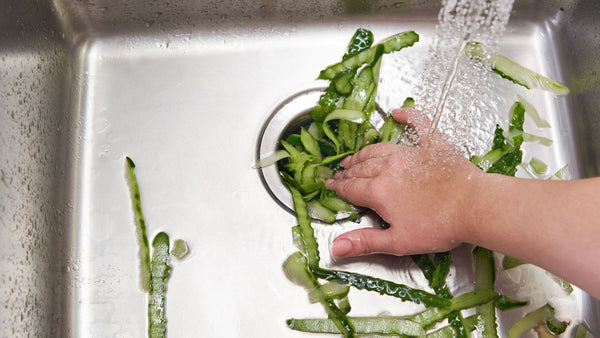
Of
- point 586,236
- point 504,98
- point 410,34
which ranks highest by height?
point 410,34

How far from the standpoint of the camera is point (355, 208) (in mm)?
990

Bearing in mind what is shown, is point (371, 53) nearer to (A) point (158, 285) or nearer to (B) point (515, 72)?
(B) point (515, 72)

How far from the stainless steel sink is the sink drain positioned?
0.01 meters

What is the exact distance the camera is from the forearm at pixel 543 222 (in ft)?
2.35

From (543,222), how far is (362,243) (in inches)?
11.1

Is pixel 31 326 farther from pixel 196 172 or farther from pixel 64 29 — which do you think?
pixel 64 29

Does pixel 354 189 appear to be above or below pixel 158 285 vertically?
above

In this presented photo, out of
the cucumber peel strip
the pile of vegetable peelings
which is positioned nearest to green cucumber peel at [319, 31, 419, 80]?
the pile of vegetable peelings

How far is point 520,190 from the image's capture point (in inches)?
32.0

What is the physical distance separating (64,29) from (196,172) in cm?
37

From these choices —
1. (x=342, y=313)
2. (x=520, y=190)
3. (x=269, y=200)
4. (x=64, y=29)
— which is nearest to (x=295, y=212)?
(x=269, y=200)

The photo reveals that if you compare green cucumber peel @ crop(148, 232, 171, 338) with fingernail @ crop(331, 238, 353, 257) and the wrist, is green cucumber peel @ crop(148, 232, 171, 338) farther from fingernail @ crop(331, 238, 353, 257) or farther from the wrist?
the wrist

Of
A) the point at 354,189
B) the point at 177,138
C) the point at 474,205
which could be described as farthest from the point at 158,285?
the point at 474,205

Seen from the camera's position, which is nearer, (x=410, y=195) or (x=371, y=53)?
(x=410, y=195)
